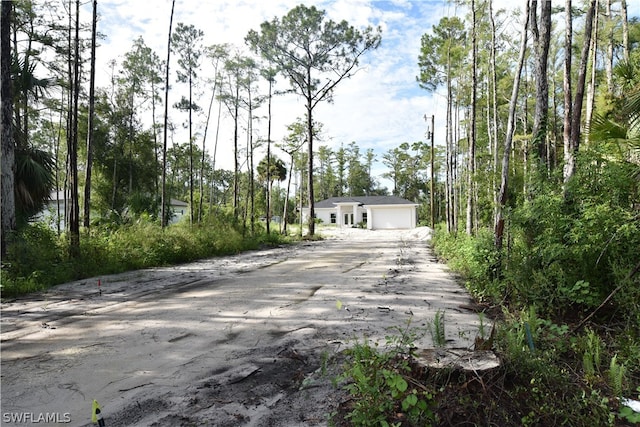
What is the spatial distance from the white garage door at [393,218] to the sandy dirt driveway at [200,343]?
99.6 feet

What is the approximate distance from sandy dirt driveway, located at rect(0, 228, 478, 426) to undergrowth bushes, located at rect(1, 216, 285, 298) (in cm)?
61

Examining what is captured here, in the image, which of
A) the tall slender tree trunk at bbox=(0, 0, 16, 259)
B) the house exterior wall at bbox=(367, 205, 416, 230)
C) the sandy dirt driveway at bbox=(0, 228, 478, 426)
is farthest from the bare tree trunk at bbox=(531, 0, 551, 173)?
the house exterior wall at bbox=(367, 205, 416, 230)

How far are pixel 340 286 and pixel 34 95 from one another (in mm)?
9544

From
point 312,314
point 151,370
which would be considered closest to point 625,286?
point 312,314

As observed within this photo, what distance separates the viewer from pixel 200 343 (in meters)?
4.06

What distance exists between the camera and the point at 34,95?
972cm

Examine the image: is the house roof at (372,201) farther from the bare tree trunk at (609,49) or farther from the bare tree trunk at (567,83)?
the bare tree trunk at (567,83)

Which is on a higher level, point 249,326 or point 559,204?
point 559,204

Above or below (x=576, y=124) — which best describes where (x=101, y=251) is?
below

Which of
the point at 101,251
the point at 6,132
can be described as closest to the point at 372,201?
the point at 101,251

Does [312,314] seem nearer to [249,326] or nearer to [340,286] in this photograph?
[249,326]

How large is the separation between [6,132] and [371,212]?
33097 mm

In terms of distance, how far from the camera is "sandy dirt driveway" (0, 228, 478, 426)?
2703mm

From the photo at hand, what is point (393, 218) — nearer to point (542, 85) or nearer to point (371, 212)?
point (371, 212)
